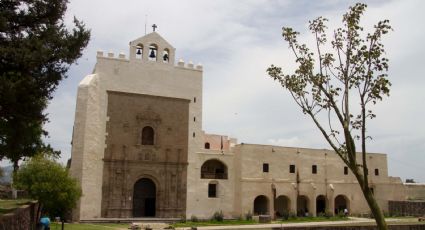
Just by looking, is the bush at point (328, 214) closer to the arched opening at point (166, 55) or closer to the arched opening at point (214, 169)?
the arched opening at point (214, 169)

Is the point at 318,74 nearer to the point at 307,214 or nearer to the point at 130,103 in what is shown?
the point at 130,103

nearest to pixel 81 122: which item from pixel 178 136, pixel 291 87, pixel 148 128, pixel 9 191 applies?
pixel 148 128

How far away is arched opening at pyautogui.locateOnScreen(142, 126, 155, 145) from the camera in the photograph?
120 feet

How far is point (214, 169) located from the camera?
132 ft

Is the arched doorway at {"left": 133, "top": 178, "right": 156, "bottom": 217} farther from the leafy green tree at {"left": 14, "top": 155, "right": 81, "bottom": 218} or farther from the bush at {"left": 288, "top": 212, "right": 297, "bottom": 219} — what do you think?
the bush at {"left": 288, "top": 212, "right": 297, "bottom": 219}

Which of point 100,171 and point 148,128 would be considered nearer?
point 100,171

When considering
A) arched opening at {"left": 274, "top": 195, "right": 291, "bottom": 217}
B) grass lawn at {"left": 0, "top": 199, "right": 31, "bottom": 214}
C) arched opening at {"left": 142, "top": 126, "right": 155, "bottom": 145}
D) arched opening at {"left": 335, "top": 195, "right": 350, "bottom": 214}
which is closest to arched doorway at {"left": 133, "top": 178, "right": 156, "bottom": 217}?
arched opening at {"left": 142, "top": 126, "right": 155, "bottom": 145}

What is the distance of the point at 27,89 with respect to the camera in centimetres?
1434

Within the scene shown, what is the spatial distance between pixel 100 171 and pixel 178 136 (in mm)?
6967

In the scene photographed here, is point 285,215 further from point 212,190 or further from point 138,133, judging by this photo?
point 138,133

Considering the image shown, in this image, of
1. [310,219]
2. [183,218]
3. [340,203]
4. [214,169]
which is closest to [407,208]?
[340,203]

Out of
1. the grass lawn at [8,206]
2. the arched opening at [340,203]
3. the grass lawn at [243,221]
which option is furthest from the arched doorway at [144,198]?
the arched opening at [340,203]

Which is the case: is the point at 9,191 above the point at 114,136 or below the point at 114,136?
below

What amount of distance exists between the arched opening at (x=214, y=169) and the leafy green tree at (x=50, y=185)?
14.8 metres
